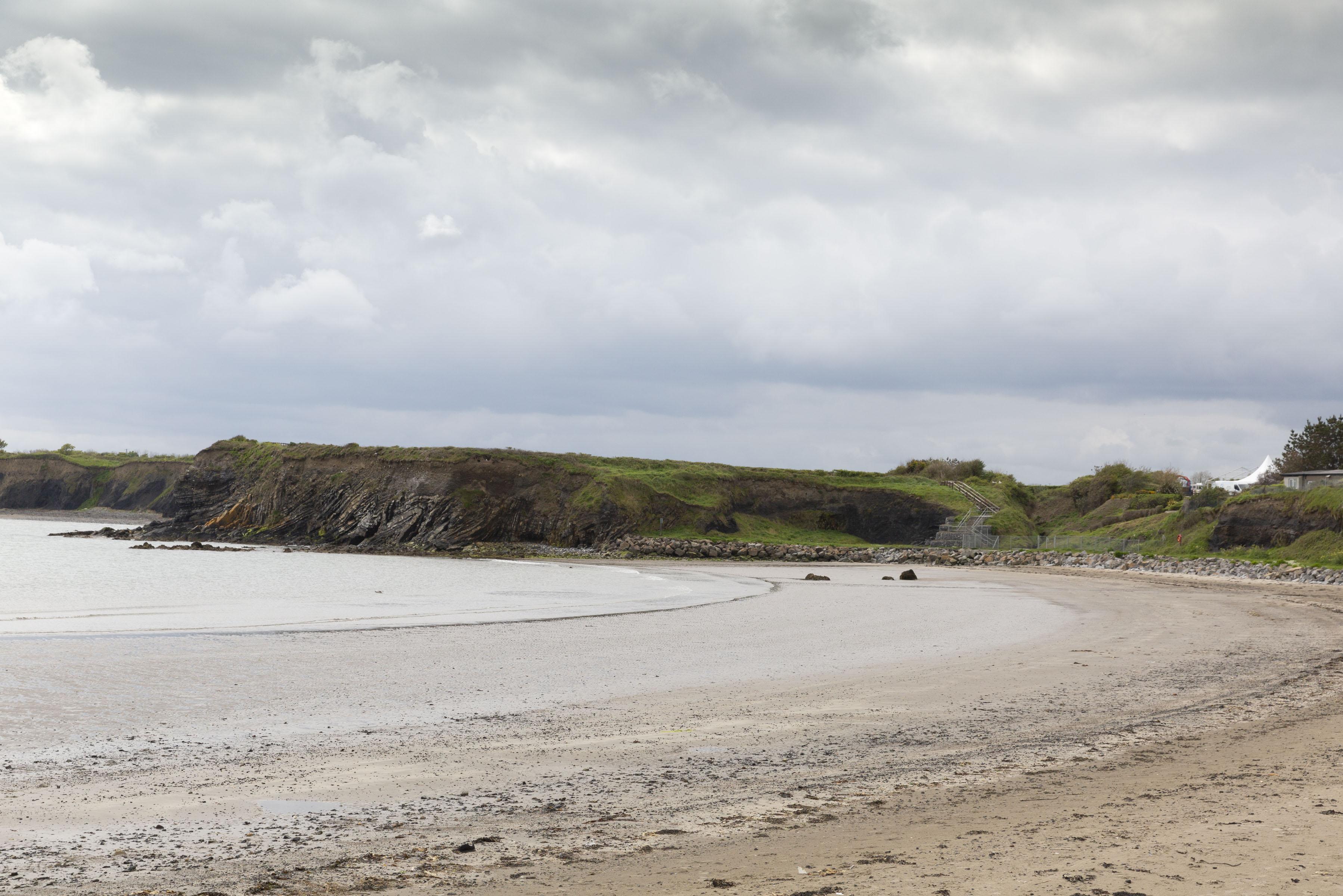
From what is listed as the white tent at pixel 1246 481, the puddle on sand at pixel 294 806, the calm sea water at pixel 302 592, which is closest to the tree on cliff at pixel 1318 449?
the white tent at pixel 1246 481

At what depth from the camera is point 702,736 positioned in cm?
955

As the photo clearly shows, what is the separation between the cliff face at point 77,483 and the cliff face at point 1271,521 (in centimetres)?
14371

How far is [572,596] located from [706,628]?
38.3ft

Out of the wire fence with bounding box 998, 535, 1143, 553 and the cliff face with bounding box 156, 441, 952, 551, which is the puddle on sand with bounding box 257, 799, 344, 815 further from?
the cliff face with bounding box 156, 441, 952, 551

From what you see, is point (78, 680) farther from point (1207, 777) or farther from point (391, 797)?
point (1207, 777)

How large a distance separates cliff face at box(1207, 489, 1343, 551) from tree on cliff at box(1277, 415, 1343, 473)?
82.4ft

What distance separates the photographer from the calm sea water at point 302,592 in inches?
902

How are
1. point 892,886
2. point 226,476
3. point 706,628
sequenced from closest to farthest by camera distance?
point 892,886
point 706,628
point 226,476

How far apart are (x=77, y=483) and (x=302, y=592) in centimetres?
14498

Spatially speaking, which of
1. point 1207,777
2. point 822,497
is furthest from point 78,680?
point 822,497

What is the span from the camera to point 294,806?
693cm

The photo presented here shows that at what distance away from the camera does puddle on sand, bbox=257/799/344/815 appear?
6770 mm

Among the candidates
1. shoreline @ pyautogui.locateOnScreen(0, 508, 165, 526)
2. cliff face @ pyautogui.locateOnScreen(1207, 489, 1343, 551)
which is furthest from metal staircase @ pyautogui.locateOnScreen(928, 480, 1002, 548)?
shoreline @ pyautogui.locateOnScreen(0, 508, 165, 526)

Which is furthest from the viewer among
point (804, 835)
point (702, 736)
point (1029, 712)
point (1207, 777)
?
point (1029, 712)
